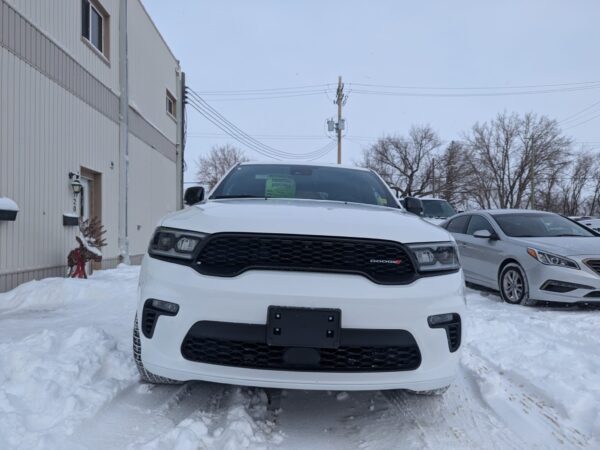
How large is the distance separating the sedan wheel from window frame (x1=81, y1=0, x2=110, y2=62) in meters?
8.89

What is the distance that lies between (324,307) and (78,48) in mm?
8783

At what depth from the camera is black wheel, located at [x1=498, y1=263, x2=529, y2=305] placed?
619 cm

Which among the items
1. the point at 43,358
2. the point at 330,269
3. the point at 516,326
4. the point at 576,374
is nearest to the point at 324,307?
the point at 330,269

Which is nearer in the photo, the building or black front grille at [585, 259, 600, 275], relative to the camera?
black front grille at [585, 259, 600, 275]

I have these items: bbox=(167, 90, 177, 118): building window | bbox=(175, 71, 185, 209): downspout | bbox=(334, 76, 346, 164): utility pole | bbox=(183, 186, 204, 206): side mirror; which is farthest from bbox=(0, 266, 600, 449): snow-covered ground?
bbox=(334, 76, 346, 164): utility pole

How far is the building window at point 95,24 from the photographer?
30.5 ft

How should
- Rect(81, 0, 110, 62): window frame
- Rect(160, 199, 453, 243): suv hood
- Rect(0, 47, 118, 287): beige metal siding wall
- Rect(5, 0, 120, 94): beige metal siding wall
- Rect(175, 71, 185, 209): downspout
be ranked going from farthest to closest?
1. Rect(175, 71, 185, 209): downspout
2. Rect(81, 0, 110, 62): window frame
3. Rect(5, 0, 120, 94): beige metal siding wall
4. Rect(0, 47, 118, 287): beige metal siding wall
5. Rect(160, 199, 453, 243): suv hood

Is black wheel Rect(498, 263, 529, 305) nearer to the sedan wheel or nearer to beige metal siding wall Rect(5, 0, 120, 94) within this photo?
the sedan wheel

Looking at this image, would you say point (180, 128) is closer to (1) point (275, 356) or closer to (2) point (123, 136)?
(2) point (123, 136)

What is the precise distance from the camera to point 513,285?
6449 mm

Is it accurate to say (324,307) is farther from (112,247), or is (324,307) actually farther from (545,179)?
(545,179)

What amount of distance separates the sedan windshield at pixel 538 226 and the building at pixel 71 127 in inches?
290

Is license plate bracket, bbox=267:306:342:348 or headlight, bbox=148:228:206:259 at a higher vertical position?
headlight, bbox=148:228:206:259

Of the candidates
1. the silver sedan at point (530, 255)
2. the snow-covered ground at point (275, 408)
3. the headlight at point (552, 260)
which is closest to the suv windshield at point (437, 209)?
the silver sedan at point (530, 255)
